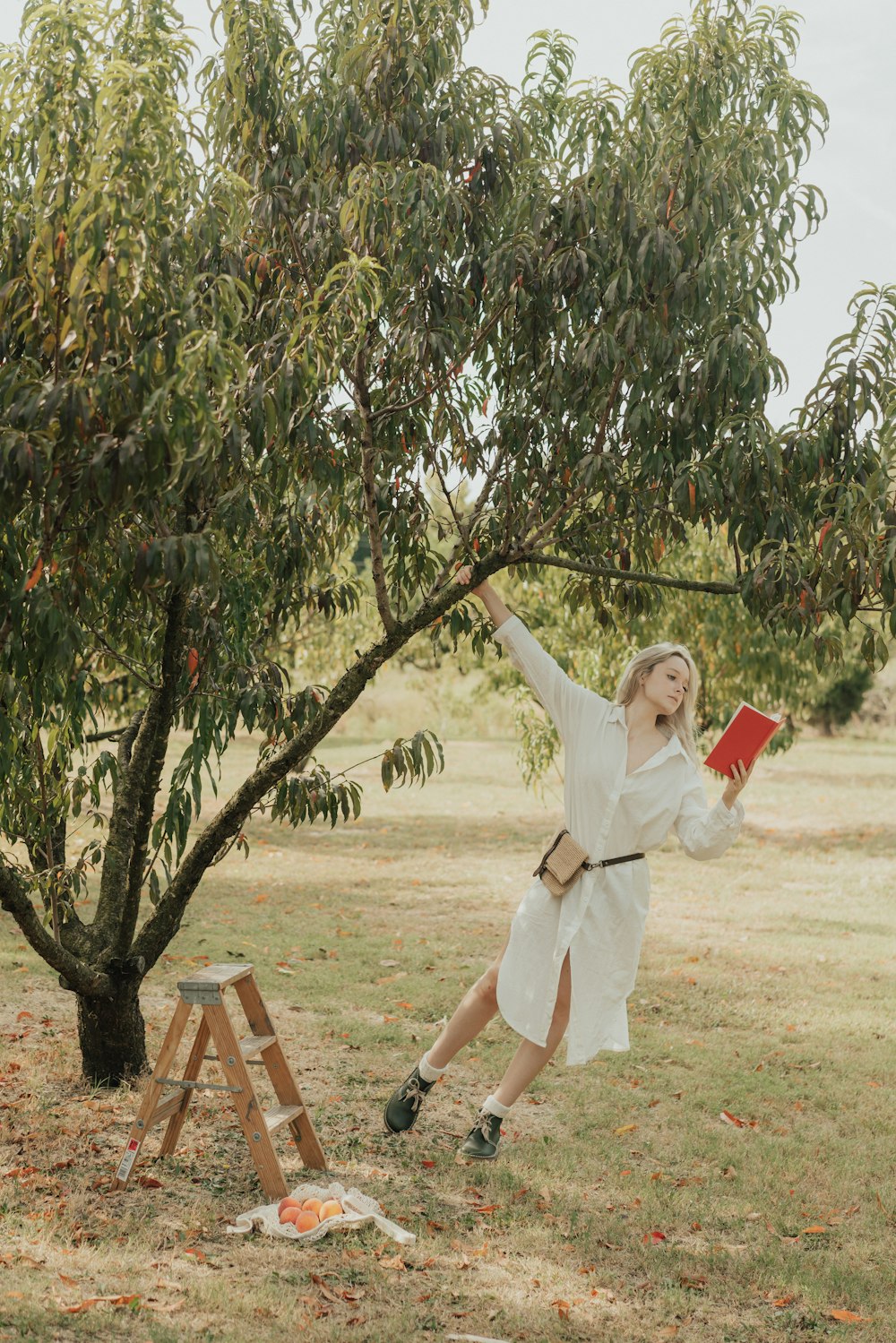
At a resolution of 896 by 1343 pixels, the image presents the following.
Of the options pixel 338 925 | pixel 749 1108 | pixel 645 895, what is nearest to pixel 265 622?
pixel 645 895

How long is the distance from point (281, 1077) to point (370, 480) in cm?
235

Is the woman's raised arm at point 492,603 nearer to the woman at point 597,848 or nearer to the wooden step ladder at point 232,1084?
the woman at point 597,848

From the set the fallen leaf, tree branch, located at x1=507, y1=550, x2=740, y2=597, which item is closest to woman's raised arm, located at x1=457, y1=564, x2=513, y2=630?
tree branch, located at x1=507, y1=550, x2=740, y2=597

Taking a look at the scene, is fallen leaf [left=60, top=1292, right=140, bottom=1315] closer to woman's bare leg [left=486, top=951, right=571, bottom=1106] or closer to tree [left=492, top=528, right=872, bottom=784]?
woman's bare leg [left=486, top=951, right=571, bottom=1106]

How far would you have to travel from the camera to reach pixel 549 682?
503 cm

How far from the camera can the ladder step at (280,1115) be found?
4520 millimetres

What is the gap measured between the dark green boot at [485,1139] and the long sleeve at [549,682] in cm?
157

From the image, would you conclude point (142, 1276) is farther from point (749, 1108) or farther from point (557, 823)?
point (557, 823)

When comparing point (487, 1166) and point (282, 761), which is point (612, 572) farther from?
point (487, 1166)

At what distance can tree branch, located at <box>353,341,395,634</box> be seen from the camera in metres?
4.93

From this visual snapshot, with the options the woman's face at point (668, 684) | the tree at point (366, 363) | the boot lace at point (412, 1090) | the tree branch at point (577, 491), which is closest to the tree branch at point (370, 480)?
the tree at point (366, 363)

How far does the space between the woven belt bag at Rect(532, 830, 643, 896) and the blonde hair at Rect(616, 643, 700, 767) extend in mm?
530

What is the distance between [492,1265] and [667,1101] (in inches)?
82.0

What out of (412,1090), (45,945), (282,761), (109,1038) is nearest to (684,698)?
(282,761)
